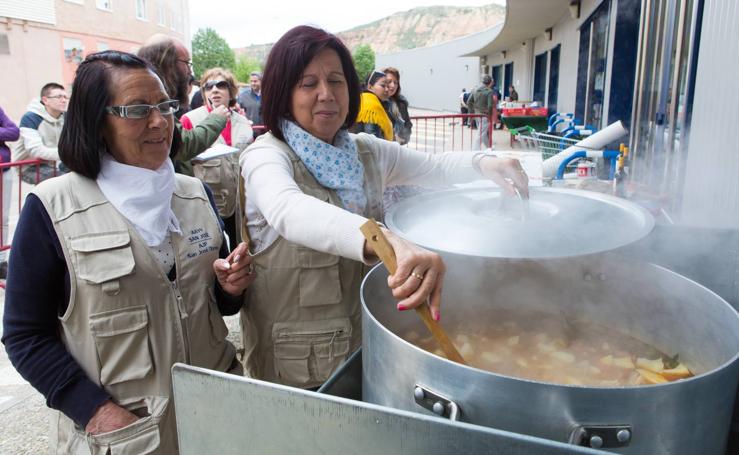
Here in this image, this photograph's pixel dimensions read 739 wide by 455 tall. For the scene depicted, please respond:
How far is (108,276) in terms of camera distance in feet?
4.57

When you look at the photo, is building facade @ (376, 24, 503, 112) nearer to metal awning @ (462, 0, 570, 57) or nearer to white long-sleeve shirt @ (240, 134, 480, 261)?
metal awning @ (462, 0, 570, 57)

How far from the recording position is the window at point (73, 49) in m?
21.2

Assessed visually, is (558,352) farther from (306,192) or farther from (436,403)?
(306,192)

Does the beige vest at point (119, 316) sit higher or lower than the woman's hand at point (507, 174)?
lower

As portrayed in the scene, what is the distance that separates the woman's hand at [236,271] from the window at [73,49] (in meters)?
23.4

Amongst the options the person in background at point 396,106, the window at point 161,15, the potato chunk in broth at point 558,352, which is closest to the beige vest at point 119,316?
the potato chunk in broth at point 558,352

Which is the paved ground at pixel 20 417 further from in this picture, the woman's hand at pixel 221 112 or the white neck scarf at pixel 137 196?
the woman's hand at pixel 221 112

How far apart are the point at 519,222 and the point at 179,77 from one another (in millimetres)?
2533

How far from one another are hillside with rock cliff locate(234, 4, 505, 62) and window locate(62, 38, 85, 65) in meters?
88.9

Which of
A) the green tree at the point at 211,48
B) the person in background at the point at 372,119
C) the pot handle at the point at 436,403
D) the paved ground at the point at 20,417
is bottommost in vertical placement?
the paved ground at the point at 20,417

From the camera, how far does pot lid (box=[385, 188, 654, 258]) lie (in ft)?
4.53

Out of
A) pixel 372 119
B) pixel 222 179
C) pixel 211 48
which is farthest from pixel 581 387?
pixel 211 48

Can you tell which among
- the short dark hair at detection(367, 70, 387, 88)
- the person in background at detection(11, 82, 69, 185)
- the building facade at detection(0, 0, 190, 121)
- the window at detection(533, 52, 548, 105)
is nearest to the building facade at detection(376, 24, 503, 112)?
the window at detection(533, 52, 548, 105)

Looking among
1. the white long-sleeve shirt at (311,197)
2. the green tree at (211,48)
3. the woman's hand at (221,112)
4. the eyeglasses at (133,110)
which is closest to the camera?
the white long-sleeve shirt at (311,197)
